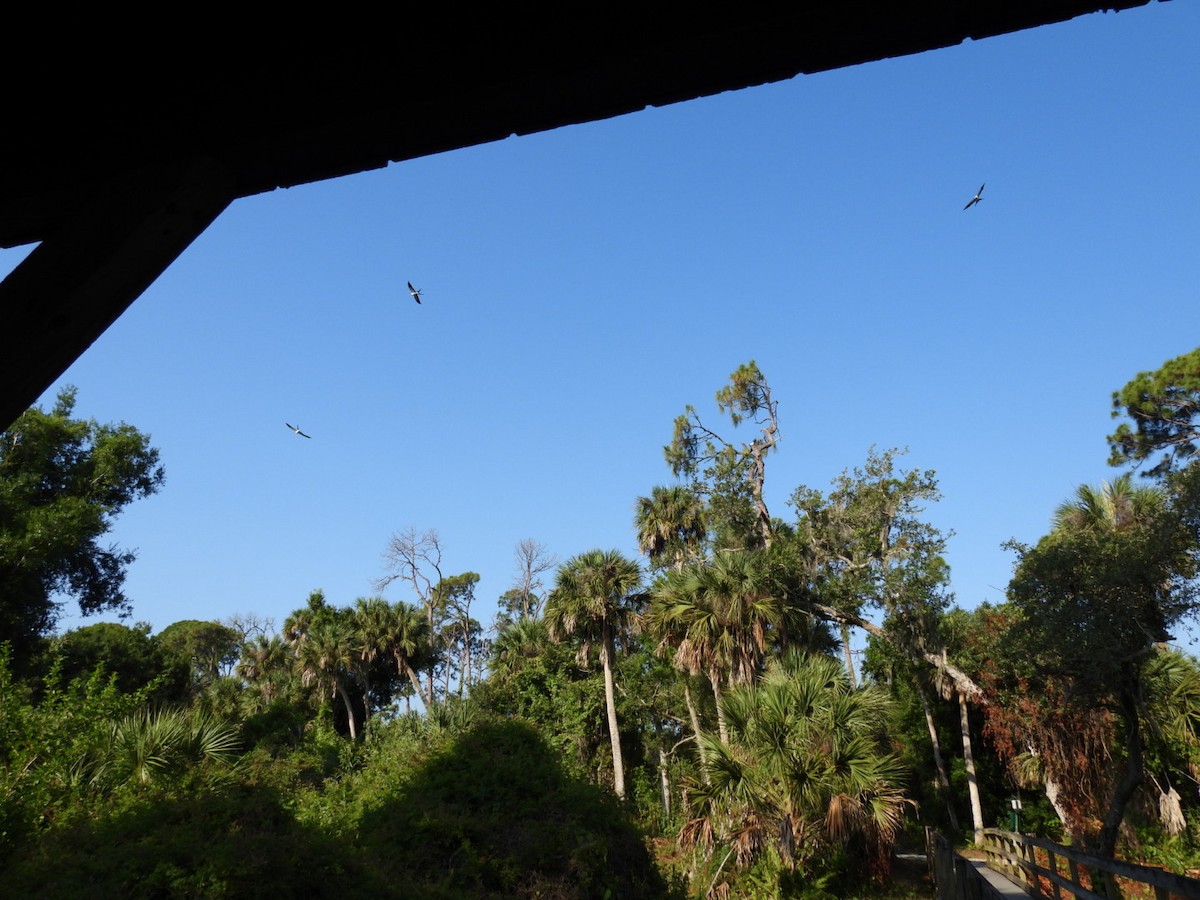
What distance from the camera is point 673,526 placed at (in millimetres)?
34875

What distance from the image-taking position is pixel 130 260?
1.58 m

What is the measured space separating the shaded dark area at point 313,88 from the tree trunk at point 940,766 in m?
33.2

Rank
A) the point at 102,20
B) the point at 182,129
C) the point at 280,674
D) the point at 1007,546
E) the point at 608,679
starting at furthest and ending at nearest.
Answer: the point at 280,674
the point at 608,679
the point at 1007,546
the point at 182,129
the point at 102,20

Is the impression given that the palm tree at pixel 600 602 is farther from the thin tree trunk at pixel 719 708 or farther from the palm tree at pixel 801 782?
the palm tree at pixel 801 782

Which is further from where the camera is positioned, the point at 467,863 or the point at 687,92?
the point at 467,863

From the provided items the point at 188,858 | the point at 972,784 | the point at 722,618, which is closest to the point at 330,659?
the point at 722,618

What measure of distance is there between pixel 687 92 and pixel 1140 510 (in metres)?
24.9

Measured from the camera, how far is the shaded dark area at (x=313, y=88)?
1.58m

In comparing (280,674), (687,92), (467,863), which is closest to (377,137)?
(687,92)

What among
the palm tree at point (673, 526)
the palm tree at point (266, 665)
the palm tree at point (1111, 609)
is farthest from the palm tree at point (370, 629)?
the palm tree at point (1111, 609)

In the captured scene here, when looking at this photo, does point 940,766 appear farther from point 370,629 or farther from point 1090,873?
point 370,629

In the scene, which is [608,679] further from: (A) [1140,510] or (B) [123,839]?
(B) [123,839]

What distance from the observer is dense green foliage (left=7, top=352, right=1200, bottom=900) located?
10234 millimetres

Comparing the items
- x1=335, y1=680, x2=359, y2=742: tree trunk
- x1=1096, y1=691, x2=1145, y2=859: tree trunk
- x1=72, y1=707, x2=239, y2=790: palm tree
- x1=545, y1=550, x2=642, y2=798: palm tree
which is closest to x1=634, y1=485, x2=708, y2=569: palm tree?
x1=545, y1=550, x2=642, y2=798: palm tree
